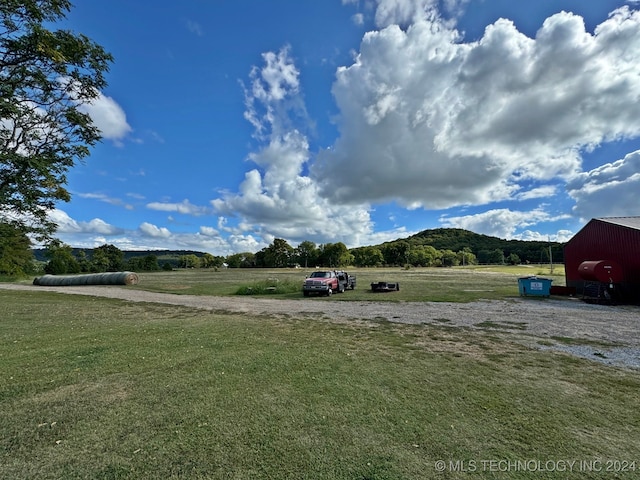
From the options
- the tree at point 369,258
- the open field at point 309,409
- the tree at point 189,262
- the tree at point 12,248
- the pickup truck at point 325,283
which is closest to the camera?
the open field at point 309,409

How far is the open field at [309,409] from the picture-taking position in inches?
120

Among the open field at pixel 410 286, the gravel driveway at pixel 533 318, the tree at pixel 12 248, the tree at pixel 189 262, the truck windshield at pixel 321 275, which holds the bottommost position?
→ the gravel driveway at pixel 533 318

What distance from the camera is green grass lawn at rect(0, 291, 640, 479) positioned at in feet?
10.0

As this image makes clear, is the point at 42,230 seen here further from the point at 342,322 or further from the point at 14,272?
the point at 342,322

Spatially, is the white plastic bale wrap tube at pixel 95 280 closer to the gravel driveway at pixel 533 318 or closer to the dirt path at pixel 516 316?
the gravel driveway at pixel 533 318

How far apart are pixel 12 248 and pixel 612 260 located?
3024 cm

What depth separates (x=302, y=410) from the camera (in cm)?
418

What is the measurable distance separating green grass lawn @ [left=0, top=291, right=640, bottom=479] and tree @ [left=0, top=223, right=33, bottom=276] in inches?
115

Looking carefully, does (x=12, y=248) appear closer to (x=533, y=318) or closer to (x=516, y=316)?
(x=516, y=316)

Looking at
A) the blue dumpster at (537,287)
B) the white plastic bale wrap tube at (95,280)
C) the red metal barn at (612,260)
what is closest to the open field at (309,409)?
the red metal barn at (612,260)

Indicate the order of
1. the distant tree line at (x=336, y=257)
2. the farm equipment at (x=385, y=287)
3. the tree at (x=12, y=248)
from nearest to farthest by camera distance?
1. the tree at (x=12, y=248)
2. the farm equipment at (x=385, y=287)
3. the distant tree line at (x=336, y=257)

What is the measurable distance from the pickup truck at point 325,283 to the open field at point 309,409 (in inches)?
522

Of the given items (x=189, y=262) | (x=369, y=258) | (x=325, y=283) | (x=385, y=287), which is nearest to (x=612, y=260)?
(x=385, y=287)

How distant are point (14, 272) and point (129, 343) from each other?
1045 cm
